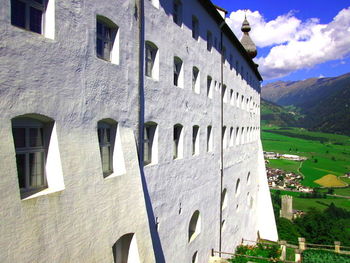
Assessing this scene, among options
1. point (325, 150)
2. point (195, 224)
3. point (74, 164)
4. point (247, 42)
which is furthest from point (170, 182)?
point (325, 150)

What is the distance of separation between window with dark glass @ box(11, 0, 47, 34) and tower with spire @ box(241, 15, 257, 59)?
82.0ft

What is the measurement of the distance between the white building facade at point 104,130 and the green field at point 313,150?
306ft

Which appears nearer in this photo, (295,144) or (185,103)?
(185,103)

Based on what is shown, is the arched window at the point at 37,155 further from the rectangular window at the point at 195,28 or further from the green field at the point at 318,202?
the green field at the point at 318,202

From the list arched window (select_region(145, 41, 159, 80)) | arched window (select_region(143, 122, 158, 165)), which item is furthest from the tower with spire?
arched window (select_region(143, 122, 158, 165))

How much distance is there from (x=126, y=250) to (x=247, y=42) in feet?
82.6

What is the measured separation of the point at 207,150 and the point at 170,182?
4.62 meters

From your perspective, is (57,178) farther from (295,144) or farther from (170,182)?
(295,144)

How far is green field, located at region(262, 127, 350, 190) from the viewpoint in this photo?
10507cm

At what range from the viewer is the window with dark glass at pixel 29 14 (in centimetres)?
469

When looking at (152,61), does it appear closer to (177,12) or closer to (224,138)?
(177,12)

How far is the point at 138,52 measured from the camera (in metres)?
7.86

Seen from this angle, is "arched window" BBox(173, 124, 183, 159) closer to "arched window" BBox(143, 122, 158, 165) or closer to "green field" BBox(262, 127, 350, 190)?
"arched window" BBox(143, 122, 158, 165)

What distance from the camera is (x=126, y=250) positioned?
729 centimetres
